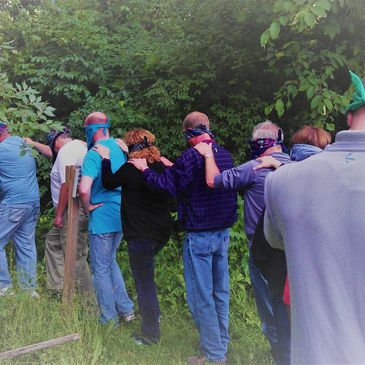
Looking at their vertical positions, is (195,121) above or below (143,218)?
above

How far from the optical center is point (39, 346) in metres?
3.77

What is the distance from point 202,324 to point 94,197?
4.85 ft

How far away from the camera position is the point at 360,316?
189 centimetres

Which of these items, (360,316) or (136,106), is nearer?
(360,316)

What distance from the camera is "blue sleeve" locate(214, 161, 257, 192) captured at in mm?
3765

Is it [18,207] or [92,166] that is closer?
[92,166]

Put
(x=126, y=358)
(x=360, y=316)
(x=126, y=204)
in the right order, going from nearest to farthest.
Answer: (x=360, y=316), (x=126, y=358), (x=126, y=204)

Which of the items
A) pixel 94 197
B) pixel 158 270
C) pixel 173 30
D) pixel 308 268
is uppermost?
pixel 173 30

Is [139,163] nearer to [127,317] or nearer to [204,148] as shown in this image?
[204,148]

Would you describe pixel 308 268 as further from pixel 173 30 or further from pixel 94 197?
pixel 173 30

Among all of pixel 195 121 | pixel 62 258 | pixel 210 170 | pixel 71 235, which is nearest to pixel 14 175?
pixel 62 258

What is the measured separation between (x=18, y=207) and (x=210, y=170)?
277cm

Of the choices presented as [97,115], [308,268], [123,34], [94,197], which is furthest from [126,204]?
[123,34]

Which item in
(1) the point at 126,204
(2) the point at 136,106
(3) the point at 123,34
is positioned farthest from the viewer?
(3) the point at 123,34
